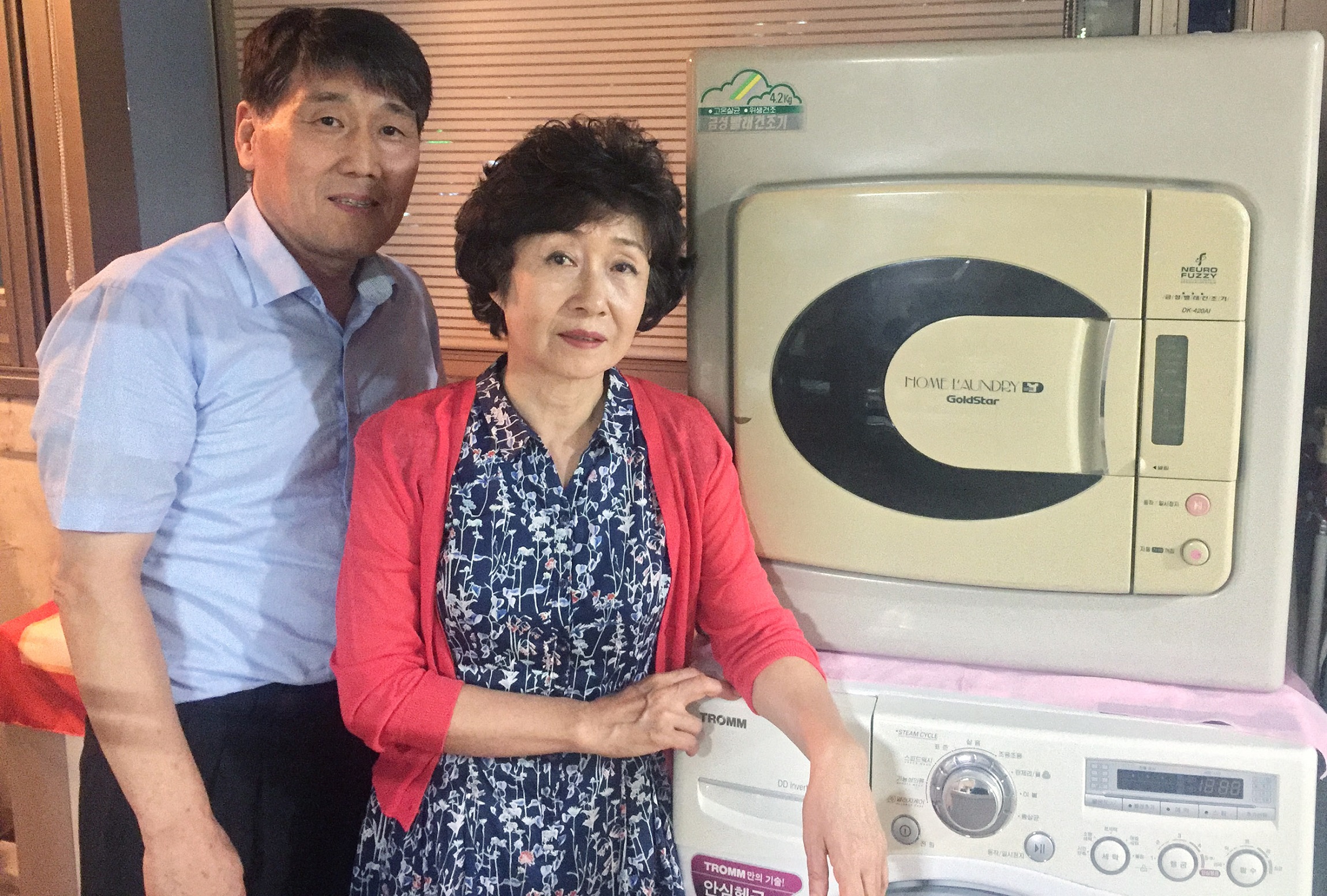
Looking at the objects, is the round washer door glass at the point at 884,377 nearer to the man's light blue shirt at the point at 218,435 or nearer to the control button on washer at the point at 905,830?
the control button on washer at the point at 905,830

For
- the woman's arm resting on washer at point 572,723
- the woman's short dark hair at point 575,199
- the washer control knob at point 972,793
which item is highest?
the woman's short dark hair at point 575,199

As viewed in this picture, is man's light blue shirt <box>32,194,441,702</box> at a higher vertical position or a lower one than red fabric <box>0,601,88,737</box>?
higher

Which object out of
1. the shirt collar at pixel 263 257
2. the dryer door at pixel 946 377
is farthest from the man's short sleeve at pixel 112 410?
the dryer door at pixel 946 377

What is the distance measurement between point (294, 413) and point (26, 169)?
1.88ft

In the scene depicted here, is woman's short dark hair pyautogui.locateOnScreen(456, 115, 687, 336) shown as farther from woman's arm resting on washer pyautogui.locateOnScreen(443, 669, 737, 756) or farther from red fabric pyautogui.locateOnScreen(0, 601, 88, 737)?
red fabric pyautogui.locateOnScreen(0, 601, 88, 737)

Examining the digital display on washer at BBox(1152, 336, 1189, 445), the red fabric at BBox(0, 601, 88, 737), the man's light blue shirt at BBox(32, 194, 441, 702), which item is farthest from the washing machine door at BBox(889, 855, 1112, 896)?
the red fabric at BBox(0, 601, 88, 737)

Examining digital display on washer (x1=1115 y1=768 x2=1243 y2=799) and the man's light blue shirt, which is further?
the man's light blue shirt

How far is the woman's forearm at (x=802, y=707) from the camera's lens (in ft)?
3.16

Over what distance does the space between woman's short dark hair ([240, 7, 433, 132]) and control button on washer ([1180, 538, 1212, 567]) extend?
1037 mm

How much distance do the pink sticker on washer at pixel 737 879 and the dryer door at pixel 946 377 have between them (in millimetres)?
329

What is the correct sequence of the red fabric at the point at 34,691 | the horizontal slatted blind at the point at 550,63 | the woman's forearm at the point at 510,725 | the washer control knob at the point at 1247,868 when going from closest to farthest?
the washer control knob at the point at 1247,868, the woman's forearm at the point at 510,725, the red fabric at the point at 34,691, the horizontal slatted blind at the point at 550,63

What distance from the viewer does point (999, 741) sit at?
97cm

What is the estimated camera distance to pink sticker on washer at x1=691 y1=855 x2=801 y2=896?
104 cm

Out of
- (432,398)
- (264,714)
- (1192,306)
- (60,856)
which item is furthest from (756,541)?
(60,856)
